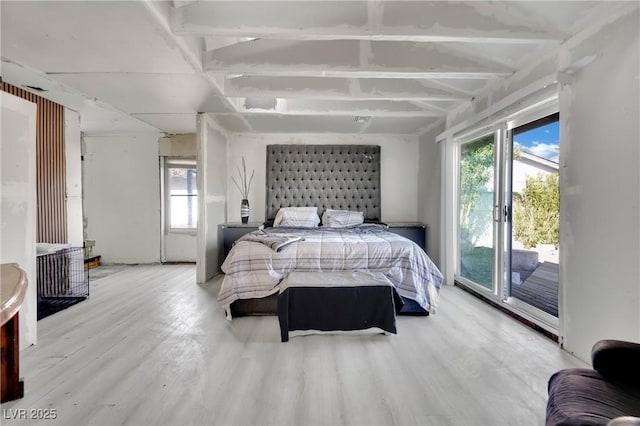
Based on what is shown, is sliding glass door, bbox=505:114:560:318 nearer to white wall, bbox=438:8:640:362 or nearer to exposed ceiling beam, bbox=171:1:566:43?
white wall, bbox=438:8:640:362

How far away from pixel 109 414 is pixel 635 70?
11.8 ft

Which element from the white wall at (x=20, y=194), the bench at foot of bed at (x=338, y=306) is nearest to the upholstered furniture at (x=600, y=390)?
the bench at foot of bed at (x=338, y=306)

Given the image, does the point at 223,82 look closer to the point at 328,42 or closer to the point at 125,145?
the point at 328,42

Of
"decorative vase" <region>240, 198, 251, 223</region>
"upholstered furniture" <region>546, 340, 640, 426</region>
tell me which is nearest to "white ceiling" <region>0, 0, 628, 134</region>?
"decorative vase" <region>240, 198, 251, 223</region>

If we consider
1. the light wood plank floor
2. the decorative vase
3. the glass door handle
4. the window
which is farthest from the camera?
the window

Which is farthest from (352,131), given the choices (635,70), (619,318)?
(619,318)

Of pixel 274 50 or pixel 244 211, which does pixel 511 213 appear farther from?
pixel 244 211

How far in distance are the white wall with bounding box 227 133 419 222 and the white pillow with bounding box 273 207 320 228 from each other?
0.65 m

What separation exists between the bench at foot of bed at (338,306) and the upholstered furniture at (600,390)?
1.43 m

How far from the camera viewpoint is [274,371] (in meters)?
2.14

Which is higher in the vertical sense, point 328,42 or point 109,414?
point 328,42

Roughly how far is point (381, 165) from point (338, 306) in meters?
3.69

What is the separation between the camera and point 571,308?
2.40 metres

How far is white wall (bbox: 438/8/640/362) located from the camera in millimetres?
1930
